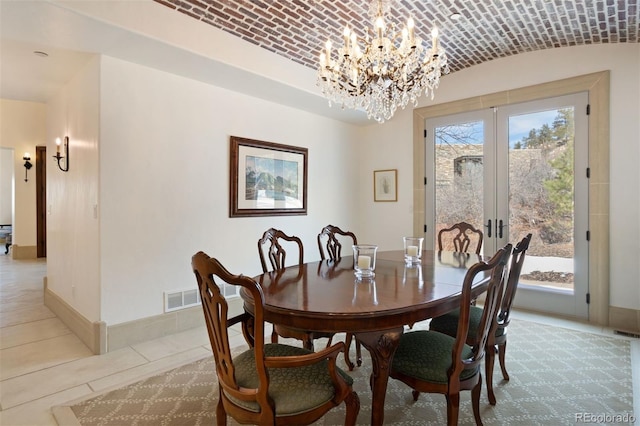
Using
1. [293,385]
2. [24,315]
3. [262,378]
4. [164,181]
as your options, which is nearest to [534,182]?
[293,385]

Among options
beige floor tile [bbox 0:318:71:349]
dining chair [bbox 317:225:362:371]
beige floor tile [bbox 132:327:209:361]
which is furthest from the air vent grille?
dining chair [bbox 317:225:362:371]

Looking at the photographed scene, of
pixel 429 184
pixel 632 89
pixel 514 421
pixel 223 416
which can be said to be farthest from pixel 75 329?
pixel 632 89

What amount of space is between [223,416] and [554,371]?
8.06 feet

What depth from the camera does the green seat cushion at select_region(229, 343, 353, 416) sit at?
4.53 feet

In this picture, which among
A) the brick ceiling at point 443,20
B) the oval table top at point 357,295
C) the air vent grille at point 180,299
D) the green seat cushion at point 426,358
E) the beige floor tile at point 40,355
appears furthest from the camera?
the air vent grille at point 180,299

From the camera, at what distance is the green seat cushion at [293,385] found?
138 centimetres

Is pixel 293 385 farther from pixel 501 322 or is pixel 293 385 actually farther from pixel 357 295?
pixel 501 322

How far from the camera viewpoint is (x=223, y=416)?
1614 millimetres

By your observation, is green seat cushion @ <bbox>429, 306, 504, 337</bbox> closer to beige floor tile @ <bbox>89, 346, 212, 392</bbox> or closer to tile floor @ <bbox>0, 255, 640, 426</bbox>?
tile floor @ <bbox>0, 255, 640, 426</bbox>

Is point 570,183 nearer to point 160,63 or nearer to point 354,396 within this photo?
point 354,396

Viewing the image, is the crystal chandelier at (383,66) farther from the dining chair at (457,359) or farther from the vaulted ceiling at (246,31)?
the dining chair at (457,359)

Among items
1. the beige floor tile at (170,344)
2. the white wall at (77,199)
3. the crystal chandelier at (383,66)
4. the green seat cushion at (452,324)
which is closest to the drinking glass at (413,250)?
the green seat cushion at (452,324)

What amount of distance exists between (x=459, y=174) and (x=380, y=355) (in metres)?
3.58

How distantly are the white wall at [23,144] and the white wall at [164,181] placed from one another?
553 cm
